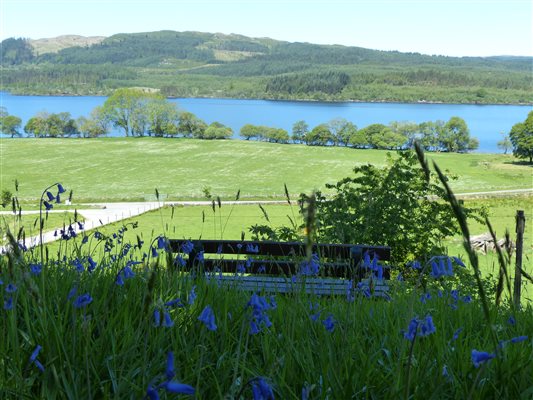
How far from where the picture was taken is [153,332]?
2406 millimetres

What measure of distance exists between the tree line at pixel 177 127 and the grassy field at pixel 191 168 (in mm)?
11609

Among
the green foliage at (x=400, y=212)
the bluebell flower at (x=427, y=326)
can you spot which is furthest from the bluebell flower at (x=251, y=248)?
the green foliage at (x=400, y=212)

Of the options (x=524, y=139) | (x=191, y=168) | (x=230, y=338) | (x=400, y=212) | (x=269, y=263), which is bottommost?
(x=191, y=168)

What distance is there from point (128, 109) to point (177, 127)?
10.5 m

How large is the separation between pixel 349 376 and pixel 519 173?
7693 cm

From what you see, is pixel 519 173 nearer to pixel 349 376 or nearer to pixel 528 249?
pixel 528 249

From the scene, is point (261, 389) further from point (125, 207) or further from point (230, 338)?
point (125, 207)

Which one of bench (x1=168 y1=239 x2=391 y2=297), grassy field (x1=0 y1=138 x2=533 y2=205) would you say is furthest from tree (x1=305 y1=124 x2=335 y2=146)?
bench (x1=168 y1=239 x2=391 y2=297)

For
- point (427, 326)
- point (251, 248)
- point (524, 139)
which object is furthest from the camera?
point (524, 139)

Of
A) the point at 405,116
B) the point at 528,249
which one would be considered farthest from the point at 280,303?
the point at 405,116

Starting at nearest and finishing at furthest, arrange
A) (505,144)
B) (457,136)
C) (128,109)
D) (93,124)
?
(457,136)
(505,144)
(128,109)
(93,124)

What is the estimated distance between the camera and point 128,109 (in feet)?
383

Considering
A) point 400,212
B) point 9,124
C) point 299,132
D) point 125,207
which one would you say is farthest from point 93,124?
point 400,212

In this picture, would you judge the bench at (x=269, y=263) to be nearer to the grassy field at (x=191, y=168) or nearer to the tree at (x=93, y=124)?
the grassy field at (x=191, y=168)
